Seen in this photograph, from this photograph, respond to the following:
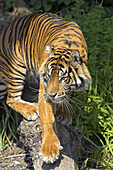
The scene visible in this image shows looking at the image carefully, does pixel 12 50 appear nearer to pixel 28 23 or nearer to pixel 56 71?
pixel 28 23

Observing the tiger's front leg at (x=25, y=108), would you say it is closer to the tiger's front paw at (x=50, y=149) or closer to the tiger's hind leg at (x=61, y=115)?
the tiger's hind leg at (x=61, y=115)

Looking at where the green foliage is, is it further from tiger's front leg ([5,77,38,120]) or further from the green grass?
tiger's front leg ([5,77,38,120])

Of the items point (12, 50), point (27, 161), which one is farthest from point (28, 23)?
point (27, 161)

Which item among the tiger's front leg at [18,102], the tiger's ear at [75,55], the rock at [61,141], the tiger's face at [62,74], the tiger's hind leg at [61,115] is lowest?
the rock at [61,141]

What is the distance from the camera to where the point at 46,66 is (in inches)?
106

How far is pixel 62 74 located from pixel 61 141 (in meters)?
1.01

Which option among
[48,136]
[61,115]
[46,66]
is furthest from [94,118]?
[46,66]

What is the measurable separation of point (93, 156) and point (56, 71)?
1751mm

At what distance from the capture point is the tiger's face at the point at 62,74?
2.55m

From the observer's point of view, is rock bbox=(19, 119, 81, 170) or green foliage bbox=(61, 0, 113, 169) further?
green foliage bbox=(61, 0, 113, 169)

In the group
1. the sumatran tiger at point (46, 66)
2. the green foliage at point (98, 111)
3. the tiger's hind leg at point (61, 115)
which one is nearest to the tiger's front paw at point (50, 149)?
the sumatran tiger at point (46, 66)

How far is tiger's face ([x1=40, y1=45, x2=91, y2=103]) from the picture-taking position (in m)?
2.55

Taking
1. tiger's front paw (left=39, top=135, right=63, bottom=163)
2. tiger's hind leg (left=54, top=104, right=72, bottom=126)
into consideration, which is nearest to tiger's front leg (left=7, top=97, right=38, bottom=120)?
tiger's hind leg (left=54, top=104, right=72, bottom=126)

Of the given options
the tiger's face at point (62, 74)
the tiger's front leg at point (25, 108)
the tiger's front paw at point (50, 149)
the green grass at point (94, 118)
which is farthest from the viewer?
the green grass at point (94, 118)
